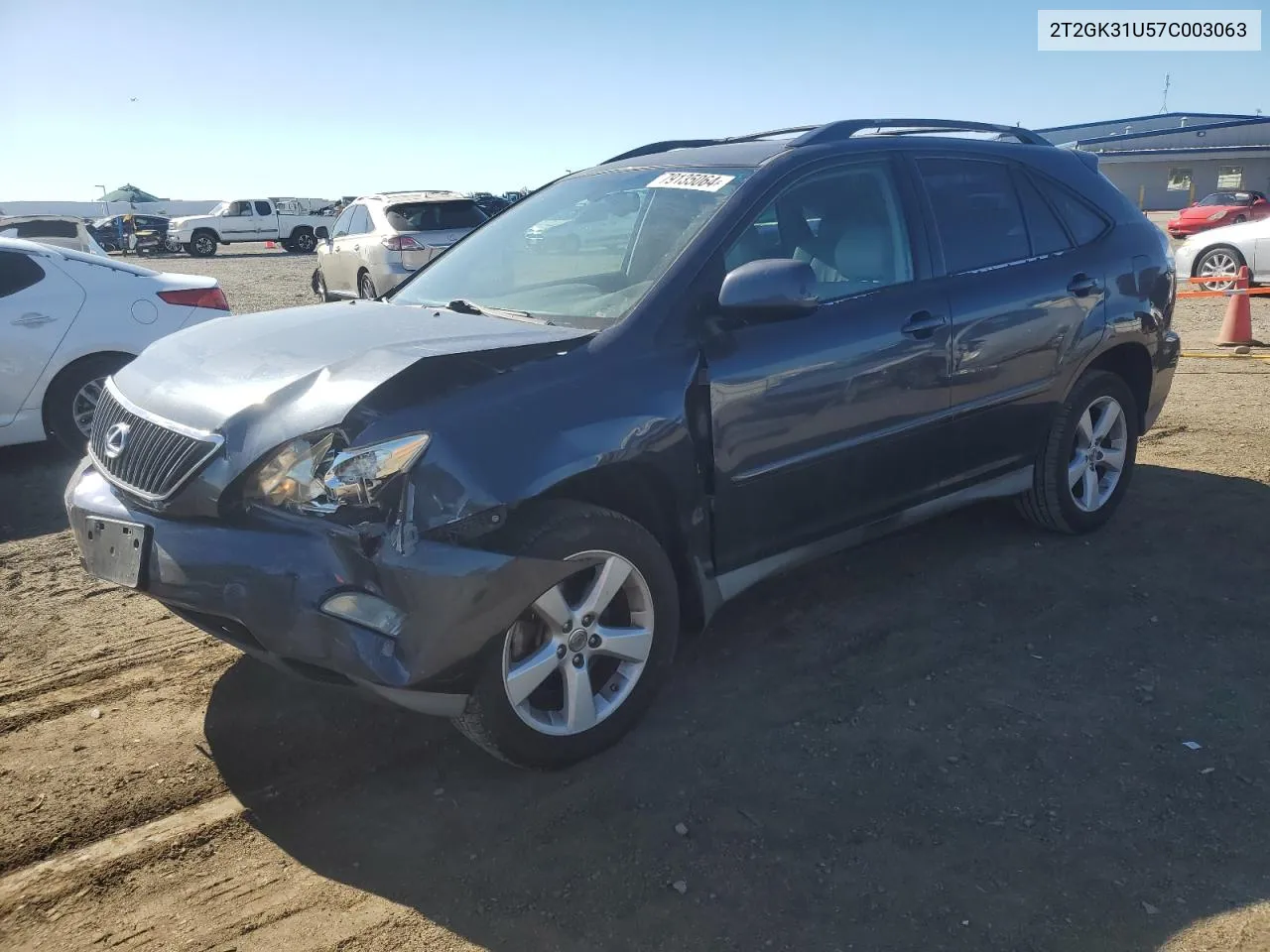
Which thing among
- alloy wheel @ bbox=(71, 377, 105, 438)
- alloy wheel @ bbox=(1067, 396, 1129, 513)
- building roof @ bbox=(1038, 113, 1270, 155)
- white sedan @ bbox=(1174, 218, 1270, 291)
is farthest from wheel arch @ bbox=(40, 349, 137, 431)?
building roof @ bbox=(1038, 113, 1270, 155)

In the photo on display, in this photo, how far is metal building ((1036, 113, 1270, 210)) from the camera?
5141 cm

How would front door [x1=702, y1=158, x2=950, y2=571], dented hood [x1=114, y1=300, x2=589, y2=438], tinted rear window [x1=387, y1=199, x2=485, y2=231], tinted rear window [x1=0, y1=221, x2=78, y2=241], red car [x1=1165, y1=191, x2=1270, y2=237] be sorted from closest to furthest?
dented hood [x1=114, y1=300, x2=589, y2=438]
front door [x1=702, y1=158, x2=950, y2=571]
tinted rear window [x1=387, y1=199, x2=485, y2=231]
tinted rear window [x1=0, y1=221, x2=78, y2=241]
red car [x1=1165, y1=191, x2=1270, y2=237]

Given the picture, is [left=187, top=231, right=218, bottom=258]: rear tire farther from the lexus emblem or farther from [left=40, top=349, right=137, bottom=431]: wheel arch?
the lexus emblem

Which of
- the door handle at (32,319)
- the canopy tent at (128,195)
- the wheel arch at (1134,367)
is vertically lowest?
the wheel arch at (1134,367)

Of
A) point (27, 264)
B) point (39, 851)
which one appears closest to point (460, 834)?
point (39, 851)

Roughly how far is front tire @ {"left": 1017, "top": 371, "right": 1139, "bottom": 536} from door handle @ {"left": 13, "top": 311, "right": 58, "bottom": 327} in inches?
231

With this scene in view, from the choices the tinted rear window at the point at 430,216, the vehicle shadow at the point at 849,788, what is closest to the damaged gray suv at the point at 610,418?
the vehicle shadow at the point at 849,788

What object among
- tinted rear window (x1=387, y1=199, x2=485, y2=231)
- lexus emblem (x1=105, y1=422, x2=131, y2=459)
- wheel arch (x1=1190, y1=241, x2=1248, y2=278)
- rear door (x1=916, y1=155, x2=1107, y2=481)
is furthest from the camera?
wheel arch (x1=1190, y1=241, x2=1248, y2=278)

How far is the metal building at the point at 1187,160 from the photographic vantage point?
169 feet

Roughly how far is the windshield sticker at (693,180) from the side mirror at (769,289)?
0.56 metres

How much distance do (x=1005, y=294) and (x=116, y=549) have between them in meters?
3.51

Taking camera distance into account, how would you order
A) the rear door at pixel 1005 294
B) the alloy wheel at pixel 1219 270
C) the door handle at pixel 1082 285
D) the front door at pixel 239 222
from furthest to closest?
the front door at pixel 239 222, the alloy wheel at pixel 1219 270, the door handle at pixel 1082 285, the rear door at pixel 1005 294

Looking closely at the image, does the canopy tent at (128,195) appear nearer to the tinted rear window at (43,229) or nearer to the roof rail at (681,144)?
the tinted rear window at (43,229)

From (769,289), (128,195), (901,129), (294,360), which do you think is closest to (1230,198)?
(901,129)
